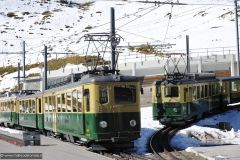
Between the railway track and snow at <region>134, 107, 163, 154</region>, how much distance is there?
32 cm

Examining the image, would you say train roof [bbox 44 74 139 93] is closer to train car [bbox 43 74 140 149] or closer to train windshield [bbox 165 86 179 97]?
train car [bbox 43 74 140 149]

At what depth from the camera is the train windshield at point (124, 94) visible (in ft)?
68.0

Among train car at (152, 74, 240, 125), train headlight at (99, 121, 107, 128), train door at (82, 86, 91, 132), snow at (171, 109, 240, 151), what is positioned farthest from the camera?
train car at (152, 74, 240, 125)

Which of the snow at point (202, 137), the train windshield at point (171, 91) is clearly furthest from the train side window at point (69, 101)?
the train windshield at point (171, 91)

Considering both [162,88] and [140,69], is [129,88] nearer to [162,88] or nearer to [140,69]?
[162,88]

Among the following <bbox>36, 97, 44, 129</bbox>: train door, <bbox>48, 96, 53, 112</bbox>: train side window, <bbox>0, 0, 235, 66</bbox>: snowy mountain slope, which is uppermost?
<bbox>0, 0, 235, 66</bbox>: snowy mountain slope

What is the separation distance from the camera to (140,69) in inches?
2420

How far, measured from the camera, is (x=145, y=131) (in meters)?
29.3

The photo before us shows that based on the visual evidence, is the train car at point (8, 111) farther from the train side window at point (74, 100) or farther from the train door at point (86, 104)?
the train door at point (86, 104)

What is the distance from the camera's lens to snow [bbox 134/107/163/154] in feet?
73.8

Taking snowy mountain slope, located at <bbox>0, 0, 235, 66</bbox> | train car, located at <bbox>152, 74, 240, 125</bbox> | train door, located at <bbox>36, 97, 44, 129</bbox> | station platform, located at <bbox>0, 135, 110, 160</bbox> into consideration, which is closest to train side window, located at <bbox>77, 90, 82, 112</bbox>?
station platform, located at <bbox>0, 135, 110, 160</bbox>

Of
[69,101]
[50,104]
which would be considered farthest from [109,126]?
[50,104]

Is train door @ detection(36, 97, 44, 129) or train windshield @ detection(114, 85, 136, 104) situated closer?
train windshield @ detection(114, 85, 136, 104)

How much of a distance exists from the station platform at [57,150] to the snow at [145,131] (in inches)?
90.9
